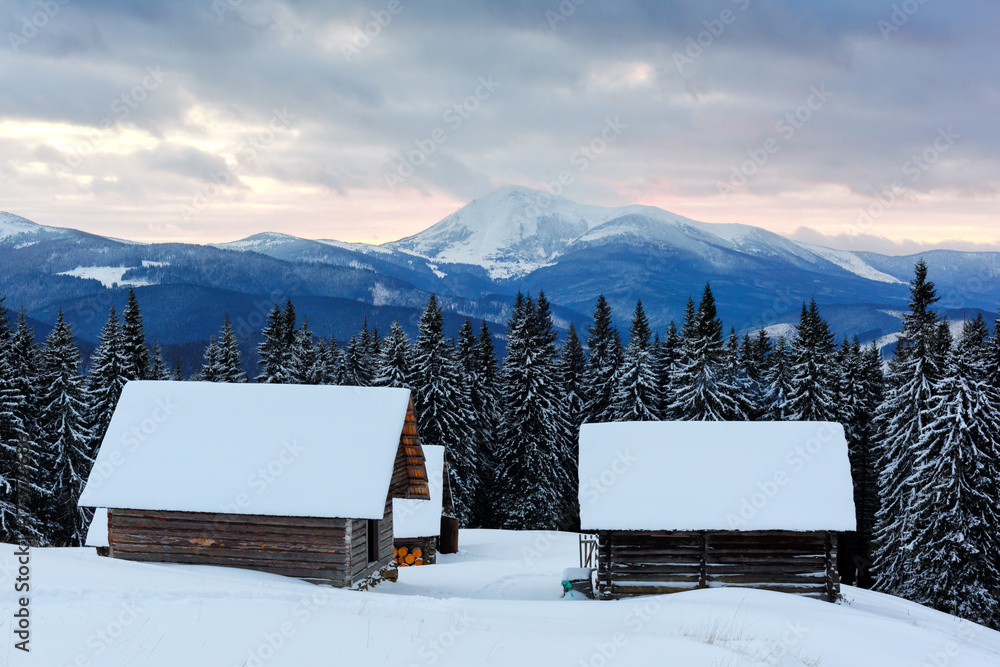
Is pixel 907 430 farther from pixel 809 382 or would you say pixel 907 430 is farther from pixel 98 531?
pixel 98 531

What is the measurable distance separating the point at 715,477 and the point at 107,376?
36092 mm

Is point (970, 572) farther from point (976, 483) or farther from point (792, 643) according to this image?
point (792, 643)

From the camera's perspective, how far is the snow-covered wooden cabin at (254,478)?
65.5ft

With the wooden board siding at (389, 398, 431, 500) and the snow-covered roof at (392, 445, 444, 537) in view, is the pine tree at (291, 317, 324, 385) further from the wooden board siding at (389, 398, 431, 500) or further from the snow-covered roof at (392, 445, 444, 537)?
the wooden board siding at (389, 398, 431, 500)

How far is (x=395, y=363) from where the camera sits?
48.8m

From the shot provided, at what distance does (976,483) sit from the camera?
33.0m

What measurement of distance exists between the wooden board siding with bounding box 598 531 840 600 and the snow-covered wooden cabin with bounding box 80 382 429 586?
26.5ft

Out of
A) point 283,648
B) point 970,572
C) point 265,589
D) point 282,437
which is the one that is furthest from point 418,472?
point 970,572

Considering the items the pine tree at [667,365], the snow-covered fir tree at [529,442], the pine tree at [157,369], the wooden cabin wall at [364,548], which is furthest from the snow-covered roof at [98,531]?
the pine tree at [667,365]

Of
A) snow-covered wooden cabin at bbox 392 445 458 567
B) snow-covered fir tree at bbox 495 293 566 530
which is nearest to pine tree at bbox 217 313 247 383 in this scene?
snow-covered fir tree at bbox 495 293 566 530

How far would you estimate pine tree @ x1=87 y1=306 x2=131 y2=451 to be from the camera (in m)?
42.0

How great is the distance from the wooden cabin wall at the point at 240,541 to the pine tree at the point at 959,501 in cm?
2745

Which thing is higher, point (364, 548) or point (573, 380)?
point (573, 380)

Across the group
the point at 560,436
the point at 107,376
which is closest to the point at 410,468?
the point at 107,376
